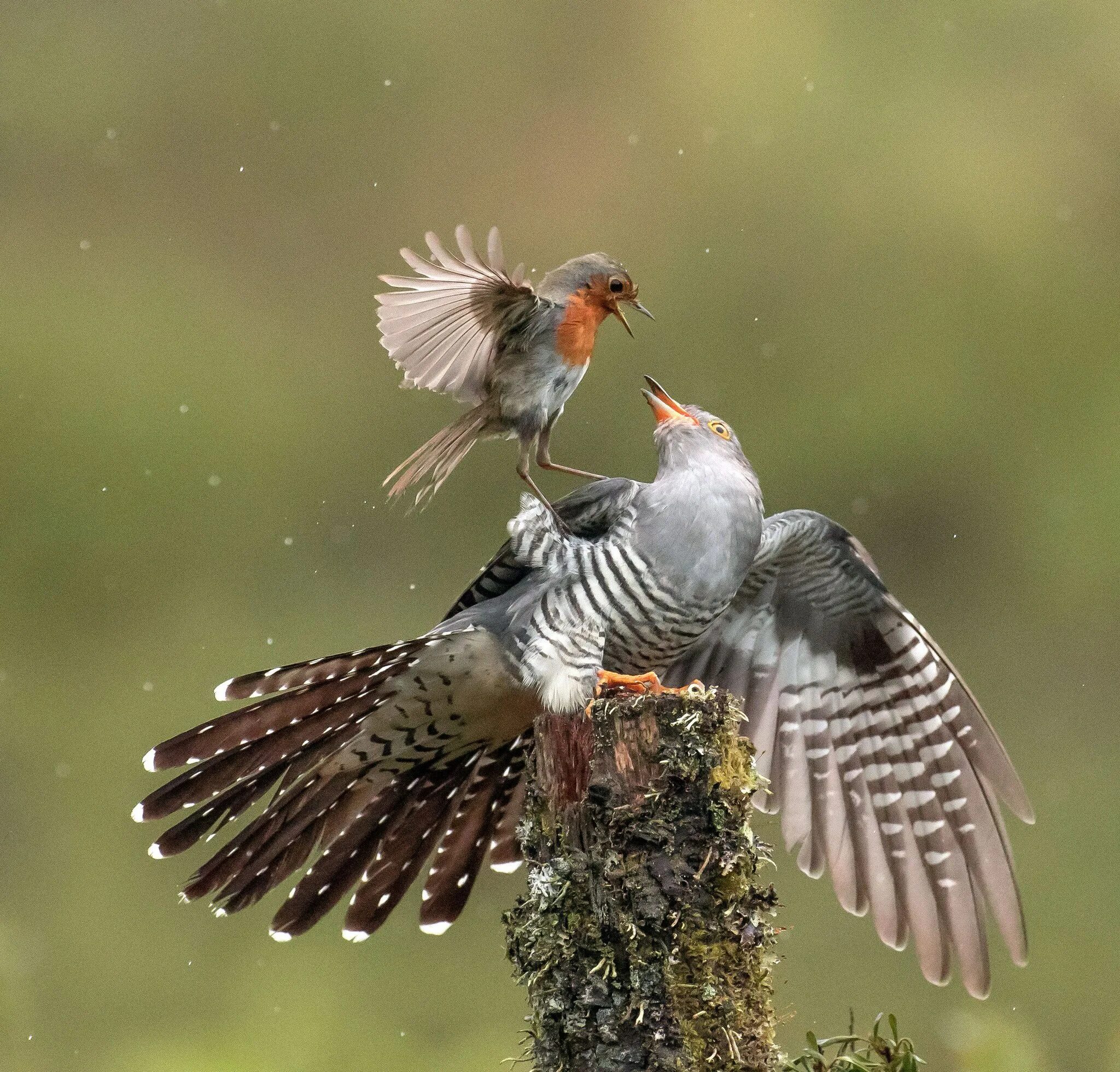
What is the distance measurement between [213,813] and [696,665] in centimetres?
111

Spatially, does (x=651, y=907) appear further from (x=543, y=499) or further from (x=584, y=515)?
(x=584, y=515)

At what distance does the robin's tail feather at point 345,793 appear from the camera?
2182 mm

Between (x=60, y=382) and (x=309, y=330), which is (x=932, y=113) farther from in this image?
(x=60, y=382)

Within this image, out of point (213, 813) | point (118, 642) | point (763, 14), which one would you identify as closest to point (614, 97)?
point (763, 14)

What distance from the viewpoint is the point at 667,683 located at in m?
2.96

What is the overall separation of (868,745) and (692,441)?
2.56ft

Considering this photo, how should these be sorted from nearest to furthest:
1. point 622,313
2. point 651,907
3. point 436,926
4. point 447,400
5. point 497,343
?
1. point 651,907
2. point 497,343
3. point 622,313
4. point 436,926
5. point 447,400

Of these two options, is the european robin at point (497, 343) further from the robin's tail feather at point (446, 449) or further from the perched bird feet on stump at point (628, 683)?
the perched bird feet on stump at point (628, 683)

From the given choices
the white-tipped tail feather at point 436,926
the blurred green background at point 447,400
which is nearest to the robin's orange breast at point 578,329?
the white-tipped tail feather at point 436,926

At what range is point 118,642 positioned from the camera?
7.09m

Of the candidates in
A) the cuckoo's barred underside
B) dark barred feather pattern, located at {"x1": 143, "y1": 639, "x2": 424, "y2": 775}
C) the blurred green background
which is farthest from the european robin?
the blurred green background

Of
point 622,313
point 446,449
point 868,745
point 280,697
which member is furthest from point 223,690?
point 868,745

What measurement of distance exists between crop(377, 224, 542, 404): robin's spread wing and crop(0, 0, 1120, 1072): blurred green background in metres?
3.83

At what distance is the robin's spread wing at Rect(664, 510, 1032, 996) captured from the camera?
8.64 feet
